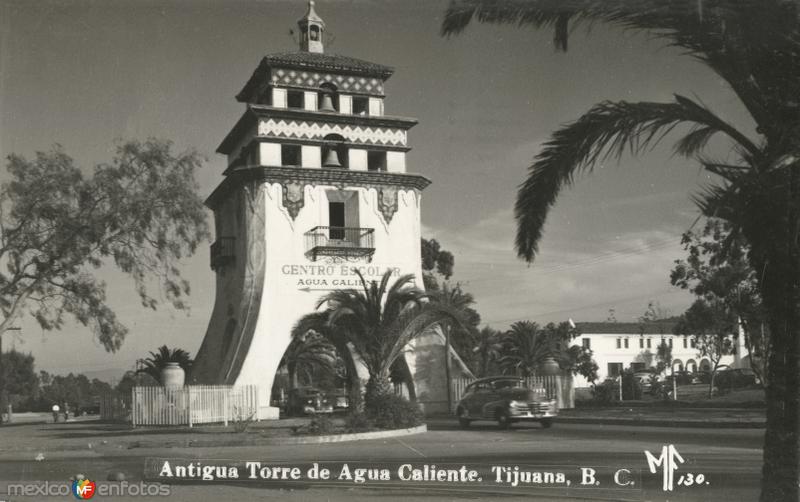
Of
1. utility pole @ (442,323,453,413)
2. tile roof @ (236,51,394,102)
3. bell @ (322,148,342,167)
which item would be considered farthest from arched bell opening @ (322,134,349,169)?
utility pole @ (442,323,453,413)

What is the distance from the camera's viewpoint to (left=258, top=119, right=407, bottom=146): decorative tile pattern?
29078 millimetres

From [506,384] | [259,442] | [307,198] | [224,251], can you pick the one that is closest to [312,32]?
[307,198]

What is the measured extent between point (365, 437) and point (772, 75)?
1365cm

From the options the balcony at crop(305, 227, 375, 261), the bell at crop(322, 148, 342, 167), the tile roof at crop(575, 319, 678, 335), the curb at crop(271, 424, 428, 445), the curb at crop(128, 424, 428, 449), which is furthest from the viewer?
the tile roof at crop(575, 319, 678, 335)

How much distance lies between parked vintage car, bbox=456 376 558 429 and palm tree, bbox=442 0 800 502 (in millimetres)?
14115

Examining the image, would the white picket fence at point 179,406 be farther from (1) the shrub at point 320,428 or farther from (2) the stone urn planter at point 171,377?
(1) the shrub at point 320,428

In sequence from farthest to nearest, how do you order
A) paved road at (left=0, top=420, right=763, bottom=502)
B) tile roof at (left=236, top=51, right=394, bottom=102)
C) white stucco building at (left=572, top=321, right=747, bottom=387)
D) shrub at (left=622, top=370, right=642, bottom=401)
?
1. white stucco building at (left=572, top=321, right=747, bottom=387)
2. shrub at (left=622, top=370, right=642, bottom=401)
3. tile roof at (left=236, top=51, right=394, bottom=102)
4. paved road at (left=0, top=420, right=763, bottom=502)

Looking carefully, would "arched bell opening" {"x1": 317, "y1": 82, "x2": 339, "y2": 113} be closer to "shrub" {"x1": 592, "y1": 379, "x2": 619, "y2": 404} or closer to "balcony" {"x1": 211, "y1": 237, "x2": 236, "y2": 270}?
"balcony" {"x1": 211, "y1": 237, "x2": 236, "y2": 270}

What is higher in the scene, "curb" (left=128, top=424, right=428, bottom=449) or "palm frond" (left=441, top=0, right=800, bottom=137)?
"palm frond" (left=441, top=0, right=800, bottom=137)

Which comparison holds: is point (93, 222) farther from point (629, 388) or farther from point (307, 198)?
point (629, 388)

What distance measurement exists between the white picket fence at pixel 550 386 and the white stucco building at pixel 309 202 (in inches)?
23.5

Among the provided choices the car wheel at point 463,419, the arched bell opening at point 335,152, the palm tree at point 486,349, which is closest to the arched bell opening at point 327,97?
the arched bell opening at point 335,152

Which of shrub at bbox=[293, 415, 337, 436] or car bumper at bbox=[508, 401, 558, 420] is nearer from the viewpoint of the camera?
shrub at bbox=[293, 415, 337, 436]

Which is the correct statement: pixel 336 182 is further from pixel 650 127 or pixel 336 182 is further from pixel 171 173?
pixel 650 127
